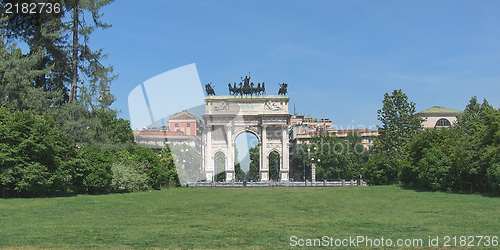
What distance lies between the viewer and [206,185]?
50000 millimetres

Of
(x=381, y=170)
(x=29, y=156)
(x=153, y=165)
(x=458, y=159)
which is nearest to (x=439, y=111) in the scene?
(x=381, y=170)

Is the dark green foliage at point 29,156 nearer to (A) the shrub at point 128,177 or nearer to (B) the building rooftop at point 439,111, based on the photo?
(A) the shrub at point 128,177

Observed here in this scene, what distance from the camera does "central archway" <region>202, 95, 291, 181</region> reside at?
69062 millimetres

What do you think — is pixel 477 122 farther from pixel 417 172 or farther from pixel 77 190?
pixel 77 190

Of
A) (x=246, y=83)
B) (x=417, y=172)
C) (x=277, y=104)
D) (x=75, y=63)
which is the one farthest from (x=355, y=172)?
(x=75, y=63)

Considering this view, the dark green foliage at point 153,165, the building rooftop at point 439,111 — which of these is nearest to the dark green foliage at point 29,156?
the dark green foliage at point 153,165

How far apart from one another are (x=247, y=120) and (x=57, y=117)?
41.2m

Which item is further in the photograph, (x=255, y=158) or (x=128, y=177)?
(x=255, y=158)

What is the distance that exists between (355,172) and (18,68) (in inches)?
2441

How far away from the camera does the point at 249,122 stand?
70.0 metres

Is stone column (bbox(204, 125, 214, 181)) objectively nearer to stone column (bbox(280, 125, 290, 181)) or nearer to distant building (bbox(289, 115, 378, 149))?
stone column (bbox(280, 125, 290, 181))

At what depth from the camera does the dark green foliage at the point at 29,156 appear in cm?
2306

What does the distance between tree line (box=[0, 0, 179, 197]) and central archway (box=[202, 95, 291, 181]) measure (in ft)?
98.9

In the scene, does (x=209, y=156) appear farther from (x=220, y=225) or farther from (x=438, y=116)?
(x=220, y=225)
